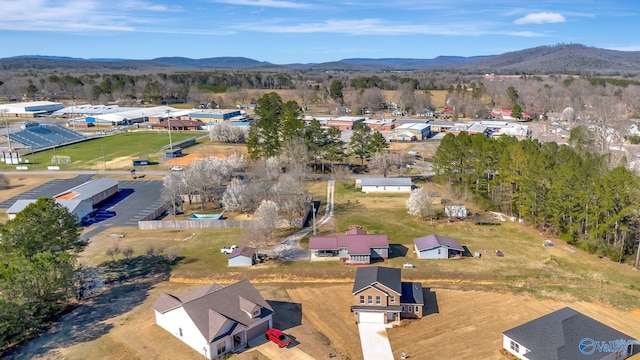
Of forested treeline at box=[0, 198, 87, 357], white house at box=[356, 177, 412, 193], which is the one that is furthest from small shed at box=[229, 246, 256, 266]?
white house at box=[356, 177, 412, 193]

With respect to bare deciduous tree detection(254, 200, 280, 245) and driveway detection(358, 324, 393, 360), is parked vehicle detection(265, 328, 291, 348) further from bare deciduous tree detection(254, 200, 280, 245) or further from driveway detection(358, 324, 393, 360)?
bare deciduous tree detection(254, 200, 280, 245)

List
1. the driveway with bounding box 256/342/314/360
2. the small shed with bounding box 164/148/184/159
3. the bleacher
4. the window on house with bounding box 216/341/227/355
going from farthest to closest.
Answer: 1. the bleacher
2. the small shed with bounding box 164/148/184/159
3. the window on house with bounding box 216/341/227/355
4. the driveway with bounding box 256/342/314/360

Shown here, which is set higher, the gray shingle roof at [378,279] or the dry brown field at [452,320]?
the gray shingle roof at [378,279]

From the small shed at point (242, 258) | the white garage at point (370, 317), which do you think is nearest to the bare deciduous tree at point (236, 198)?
the small shed at point (242, 258)

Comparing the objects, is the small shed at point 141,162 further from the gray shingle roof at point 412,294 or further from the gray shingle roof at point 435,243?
the gray shingle roof at point 412,294

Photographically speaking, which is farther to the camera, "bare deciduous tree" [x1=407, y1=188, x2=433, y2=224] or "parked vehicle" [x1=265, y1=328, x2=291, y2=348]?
"bare deciduous tree" [x1=407, y1=188, x2=433, y2=224]

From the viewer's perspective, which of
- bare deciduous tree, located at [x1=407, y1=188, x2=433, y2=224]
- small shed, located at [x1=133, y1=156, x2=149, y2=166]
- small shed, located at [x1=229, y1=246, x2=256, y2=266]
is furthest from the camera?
small shed, located at [x1=133, y1=156, x2=149, y2=166]

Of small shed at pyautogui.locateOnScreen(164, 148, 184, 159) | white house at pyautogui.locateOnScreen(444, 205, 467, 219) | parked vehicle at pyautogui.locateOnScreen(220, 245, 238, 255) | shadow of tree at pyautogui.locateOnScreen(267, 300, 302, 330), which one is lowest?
shadow of tree at pyautogui.locateOnScreen(267, 300, 302, 330)
